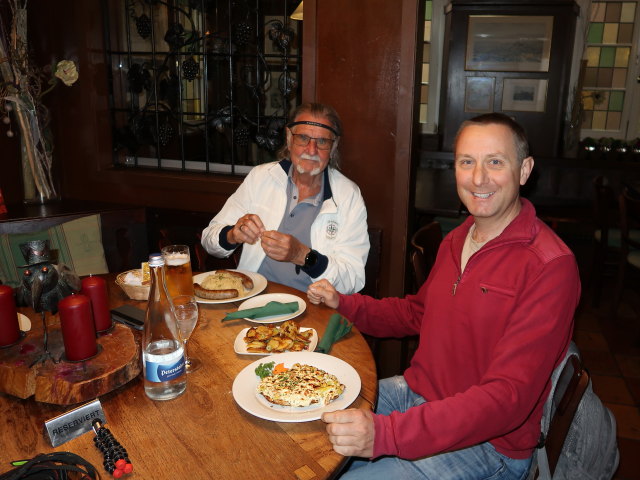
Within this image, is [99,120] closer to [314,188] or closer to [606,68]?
[314,188]

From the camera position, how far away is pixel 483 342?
1.36m

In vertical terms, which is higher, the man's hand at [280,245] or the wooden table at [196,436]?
the man's hand at [280,245]

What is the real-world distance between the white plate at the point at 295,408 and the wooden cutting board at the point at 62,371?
282mm

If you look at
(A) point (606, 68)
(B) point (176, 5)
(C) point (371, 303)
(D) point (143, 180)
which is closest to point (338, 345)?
(C) point (371, 303)

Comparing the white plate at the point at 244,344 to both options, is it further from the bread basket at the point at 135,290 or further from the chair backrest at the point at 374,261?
the chair backrest at the point at 374,261

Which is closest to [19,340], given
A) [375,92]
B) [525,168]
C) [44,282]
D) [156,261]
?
[44,282]

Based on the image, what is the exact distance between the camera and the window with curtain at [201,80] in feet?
9.60

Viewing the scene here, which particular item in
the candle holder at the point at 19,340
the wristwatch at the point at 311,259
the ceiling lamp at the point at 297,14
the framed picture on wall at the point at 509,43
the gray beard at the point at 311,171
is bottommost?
the candle holder at the point at 19,340

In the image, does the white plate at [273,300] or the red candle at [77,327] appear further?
the white plate at [273,300]

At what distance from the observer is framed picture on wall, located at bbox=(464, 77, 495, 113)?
7.11m

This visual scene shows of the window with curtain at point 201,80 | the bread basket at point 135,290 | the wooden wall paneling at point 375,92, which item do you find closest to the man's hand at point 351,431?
the bread basket at point 135,290

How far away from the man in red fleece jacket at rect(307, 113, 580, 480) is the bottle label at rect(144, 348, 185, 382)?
38 cm

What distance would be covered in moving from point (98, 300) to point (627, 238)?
361 centimetres

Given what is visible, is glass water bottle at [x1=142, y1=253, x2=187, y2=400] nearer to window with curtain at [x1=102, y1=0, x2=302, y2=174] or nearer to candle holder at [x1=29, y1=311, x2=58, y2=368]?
candle holder at [x1=29, y1=311, x2=58, y2=368]
